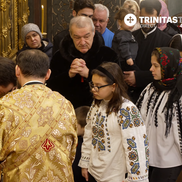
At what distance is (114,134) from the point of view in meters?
2.29

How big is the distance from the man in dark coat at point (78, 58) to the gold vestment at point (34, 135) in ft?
3.22

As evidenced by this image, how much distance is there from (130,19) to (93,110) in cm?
174

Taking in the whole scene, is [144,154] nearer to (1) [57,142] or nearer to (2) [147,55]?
(1) [57,142]

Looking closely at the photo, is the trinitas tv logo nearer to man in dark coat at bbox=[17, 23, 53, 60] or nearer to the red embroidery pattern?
man in dark coat at bbox=[17, 23, 53, 60]

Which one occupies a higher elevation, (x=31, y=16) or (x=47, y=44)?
(x=31, y=16)

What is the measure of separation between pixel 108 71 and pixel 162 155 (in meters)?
0.90

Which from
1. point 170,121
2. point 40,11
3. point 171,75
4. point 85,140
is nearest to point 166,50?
point 171,75

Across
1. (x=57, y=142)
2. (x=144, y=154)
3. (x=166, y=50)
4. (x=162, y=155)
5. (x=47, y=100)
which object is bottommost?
(x=162, y=155)

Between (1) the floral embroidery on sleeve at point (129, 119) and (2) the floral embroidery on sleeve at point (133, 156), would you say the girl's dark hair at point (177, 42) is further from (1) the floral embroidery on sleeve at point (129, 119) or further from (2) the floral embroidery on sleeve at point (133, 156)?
(2) the floral embroidery on sleeve at point (133, 156)

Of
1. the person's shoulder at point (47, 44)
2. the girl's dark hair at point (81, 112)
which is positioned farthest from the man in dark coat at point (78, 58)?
the person's shoulder at point (47, 44)

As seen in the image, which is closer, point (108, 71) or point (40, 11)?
point (108, 71)

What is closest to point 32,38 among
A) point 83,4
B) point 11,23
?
point 11,23

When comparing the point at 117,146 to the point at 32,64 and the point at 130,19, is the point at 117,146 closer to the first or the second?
the point at 32,64

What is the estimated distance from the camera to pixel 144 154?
86.8 inches
